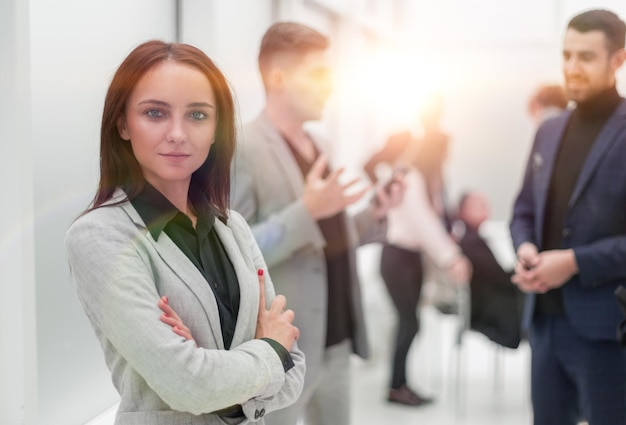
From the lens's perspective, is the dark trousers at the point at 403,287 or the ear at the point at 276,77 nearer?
the ear at the point at 276,77

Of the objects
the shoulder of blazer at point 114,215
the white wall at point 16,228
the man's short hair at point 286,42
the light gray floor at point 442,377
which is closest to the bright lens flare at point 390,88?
the light gray floor at point 442,377

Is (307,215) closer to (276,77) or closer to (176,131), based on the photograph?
(276,77)

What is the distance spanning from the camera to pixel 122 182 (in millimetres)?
1162

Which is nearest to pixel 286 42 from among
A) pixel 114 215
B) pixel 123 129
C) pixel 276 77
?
pixel 276 77

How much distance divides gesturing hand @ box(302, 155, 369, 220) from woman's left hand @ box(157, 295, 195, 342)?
892mm

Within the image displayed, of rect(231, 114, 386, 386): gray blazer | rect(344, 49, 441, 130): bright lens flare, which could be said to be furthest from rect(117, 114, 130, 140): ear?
rect(344, 49, 441, 130): bright lens flare

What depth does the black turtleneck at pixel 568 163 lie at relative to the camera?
2.03m

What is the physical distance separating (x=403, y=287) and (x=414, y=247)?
0.67 feet

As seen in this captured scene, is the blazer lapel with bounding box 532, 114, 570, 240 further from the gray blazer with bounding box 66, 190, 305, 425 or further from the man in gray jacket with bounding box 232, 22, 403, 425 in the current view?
the gray blazer with bounding box 66, 190, 305, 425

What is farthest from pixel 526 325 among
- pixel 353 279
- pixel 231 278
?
pixel 231 278

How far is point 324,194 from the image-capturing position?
6.31ft

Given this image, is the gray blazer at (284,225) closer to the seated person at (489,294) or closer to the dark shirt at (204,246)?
the dark shirt at (204,246)

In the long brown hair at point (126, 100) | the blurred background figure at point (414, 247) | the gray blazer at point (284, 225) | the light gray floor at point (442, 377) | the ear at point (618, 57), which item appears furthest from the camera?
the light gray floor at point (442, 377)

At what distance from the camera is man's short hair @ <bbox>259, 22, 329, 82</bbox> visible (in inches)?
82.2
